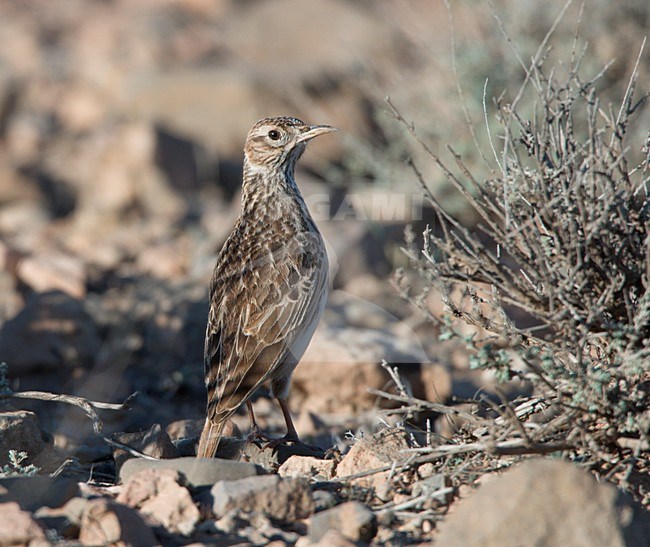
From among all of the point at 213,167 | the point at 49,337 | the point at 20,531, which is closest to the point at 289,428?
the point at 20,531

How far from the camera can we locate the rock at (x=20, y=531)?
3.57 meters

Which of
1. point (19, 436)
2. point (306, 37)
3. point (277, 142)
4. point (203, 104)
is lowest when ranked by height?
point (19, 436)

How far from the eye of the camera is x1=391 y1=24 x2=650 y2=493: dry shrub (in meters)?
4.03

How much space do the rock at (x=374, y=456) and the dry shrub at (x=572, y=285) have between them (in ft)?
2.04

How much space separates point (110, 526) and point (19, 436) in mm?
1419

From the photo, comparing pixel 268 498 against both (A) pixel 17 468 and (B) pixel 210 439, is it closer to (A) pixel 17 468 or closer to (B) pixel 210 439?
(B) pixel 210 439

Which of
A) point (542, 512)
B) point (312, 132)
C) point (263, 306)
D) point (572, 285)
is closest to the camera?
point (542, 512)

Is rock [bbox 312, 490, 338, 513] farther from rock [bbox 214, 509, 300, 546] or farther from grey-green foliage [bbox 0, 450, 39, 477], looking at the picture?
grey-green foliage [bbox 0, 450, 39, 477]

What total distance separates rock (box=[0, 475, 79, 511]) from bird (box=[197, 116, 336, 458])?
1071mm

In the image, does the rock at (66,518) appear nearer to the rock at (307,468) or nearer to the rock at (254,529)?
the rock at (254,529)

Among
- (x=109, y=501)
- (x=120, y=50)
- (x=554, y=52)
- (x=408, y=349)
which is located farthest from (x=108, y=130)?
(x=109, y=501)

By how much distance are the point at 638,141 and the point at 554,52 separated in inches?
62.4

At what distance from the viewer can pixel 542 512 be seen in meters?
3.43

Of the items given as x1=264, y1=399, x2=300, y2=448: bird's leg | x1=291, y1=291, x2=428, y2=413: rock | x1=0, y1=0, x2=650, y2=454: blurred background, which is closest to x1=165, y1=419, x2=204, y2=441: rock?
x1=264, y1=399, x2=300, y2=448: bird's leg
